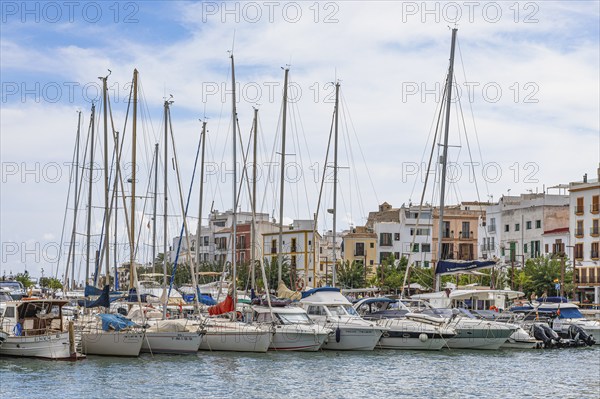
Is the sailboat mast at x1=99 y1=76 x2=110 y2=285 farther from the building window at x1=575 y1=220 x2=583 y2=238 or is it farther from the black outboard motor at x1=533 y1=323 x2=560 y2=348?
the building window at x1=575 y1=220 x2=583 y2=238

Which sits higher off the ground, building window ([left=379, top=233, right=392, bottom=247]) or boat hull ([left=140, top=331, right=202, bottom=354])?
building window ([left=379, top=233, right=392, bottom=247])

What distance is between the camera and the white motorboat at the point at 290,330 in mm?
44438

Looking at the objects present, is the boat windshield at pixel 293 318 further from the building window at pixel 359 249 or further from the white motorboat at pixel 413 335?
Answer: the building window at pixel 359 249

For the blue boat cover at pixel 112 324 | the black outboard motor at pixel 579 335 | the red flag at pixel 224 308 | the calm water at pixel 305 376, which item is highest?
the red flag at pixel 224 308

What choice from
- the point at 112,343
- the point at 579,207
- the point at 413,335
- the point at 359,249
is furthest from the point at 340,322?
the point at 359,249

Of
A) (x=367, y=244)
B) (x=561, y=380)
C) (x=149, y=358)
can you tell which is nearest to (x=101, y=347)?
(x=149, y=358)

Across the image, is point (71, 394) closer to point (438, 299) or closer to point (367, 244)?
point (438, 299)

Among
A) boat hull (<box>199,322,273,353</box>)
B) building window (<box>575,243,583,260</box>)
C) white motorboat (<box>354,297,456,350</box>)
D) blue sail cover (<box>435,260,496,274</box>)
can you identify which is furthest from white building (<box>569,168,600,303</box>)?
boat hull (<box>199,322,273,353</box>)

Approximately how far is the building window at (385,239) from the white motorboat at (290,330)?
3230 inches

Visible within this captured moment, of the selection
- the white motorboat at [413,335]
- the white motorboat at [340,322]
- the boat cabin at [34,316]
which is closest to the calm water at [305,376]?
the white motorboat at [340,322]

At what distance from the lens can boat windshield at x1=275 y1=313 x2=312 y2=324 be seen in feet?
148

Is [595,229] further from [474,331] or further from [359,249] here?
[474,331]

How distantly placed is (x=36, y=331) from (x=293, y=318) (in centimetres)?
1134

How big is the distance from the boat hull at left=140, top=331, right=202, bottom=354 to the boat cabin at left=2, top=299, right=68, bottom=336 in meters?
3.72
